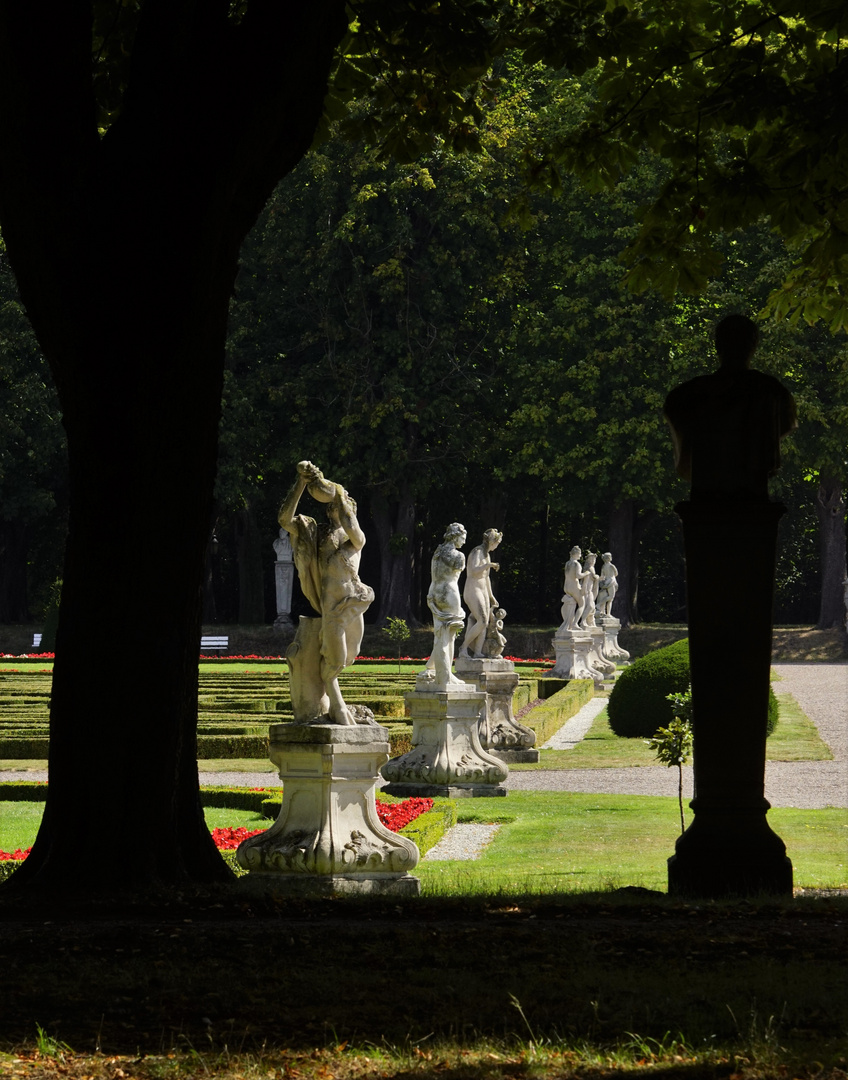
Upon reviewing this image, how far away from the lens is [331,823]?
8430mm

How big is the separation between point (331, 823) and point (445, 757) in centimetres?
600

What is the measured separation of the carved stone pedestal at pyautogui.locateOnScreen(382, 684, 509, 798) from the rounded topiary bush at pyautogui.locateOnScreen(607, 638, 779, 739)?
5.25 m

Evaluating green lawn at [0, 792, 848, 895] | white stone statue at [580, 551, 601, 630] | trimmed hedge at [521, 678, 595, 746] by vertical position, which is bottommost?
green lawn at [0, 792, 848, 895]

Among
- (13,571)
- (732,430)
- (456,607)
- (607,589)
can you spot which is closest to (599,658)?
(607,589)

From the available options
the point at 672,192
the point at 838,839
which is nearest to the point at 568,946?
the point at 672,192

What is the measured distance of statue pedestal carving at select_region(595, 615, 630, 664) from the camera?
114 feet

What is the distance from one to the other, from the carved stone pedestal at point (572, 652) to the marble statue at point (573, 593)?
0.66ft

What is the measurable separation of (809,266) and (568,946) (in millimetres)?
5145

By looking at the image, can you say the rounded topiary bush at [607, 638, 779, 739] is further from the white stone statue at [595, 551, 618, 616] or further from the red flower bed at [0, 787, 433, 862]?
the white stone statue at [595, 551, 618, 616]

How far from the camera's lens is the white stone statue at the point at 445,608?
14477 millimetres

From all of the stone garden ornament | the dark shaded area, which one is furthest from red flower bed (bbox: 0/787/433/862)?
the dark shaded area

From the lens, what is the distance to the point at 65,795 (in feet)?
19.7

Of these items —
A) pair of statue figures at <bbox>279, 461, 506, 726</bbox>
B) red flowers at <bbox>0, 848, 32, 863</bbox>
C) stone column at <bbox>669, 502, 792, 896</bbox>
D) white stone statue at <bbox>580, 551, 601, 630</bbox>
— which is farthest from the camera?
white stone statue at <bbox>580, 551, 601, 630</bbox>

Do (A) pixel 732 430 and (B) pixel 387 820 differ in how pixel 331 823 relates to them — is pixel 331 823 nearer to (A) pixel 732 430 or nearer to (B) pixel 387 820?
(B) pixel 387 820
